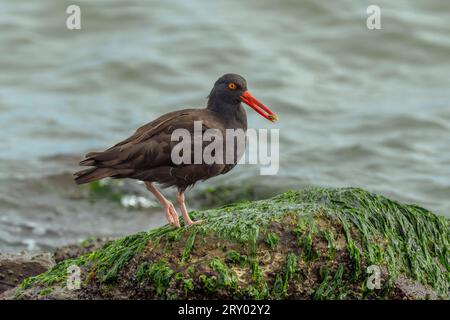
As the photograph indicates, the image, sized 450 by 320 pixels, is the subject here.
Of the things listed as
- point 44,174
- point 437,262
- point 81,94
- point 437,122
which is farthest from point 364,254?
point 81,94

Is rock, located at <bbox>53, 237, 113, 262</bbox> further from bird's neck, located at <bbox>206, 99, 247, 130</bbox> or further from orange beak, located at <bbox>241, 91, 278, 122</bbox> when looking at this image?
orange beak, located at <bbox>241, 91, 278, 122</bbox>

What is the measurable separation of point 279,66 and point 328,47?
1191mm

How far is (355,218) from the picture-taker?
219 inches

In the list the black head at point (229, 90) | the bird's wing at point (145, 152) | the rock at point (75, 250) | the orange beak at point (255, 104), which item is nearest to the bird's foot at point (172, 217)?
the bird's wing at point (145, 152)

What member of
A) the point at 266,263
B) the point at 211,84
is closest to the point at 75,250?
the point at 266,263

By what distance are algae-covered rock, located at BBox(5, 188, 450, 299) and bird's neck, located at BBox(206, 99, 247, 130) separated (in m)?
0.83

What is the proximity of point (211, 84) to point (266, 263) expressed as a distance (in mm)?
9727

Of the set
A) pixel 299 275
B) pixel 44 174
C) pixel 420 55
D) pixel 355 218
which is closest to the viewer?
pixel 299 275

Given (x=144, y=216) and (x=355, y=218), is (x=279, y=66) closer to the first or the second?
(x=144, y=216)

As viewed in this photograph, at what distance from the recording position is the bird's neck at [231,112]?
6309 mm

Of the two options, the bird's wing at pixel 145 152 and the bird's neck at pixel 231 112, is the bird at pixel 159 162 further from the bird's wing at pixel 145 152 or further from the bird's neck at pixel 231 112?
the bird's neck at pixel 231 112

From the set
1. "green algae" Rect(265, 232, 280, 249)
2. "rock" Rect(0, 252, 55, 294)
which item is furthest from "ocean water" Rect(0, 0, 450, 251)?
"green algae" Rect(265, 232, 280, 249)

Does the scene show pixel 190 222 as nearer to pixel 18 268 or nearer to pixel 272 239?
pixel 272 239

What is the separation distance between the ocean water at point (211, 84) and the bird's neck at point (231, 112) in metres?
3.36
